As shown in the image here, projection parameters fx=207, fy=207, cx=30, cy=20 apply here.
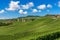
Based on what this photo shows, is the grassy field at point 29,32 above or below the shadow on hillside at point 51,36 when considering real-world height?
above

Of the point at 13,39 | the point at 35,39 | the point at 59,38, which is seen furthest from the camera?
the point at 13,39

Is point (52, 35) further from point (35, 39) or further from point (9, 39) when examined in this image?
point (9, 39)

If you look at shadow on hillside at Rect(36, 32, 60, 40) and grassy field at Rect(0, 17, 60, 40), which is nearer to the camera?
shadow on hillside at Rect(36, 32, 60, 40)

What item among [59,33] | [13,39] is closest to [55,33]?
[59,33]

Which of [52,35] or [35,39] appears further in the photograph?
[52,35]

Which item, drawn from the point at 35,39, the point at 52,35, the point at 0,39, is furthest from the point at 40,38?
the point at 0,39

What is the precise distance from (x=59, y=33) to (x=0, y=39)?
27409 mm

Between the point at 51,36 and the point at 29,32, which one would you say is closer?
the point at 51,36

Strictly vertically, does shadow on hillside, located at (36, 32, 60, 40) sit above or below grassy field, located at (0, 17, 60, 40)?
below

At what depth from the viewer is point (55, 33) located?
88.1 meters

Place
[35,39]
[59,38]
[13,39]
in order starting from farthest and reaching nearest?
[13,39] < [59,38] < [35,39]

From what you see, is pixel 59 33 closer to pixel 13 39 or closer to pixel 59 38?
pixel 59 38

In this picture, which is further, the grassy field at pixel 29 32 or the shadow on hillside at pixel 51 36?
the grassy field at pixel 29 32

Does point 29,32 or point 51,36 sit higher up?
point 29,32
